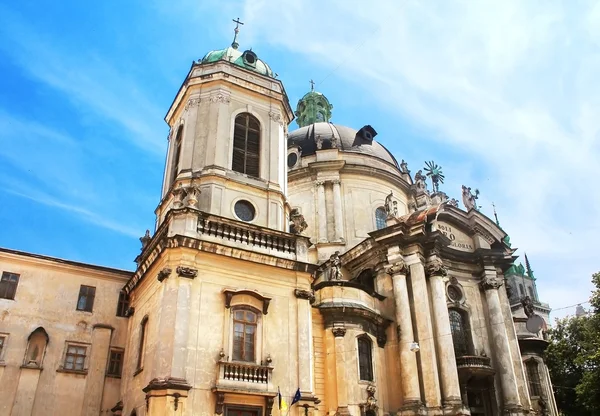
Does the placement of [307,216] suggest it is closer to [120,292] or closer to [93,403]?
[120,292]

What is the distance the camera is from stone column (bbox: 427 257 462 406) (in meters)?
23.4

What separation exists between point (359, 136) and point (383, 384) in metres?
18.8

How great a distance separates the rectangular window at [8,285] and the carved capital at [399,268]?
16.9 meters

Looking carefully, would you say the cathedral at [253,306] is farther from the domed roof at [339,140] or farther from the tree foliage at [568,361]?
the tree foliage at [568,361]

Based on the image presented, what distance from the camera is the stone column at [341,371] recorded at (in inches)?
845

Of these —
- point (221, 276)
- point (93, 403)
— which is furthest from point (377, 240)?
point (93, 403)

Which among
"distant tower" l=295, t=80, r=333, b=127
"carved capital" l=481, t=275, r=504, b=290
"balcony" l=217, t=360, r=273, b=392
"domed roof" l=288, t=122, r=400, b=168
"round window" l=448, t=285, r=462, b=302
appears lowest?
"balcony" l=217, t=360, r=273, b=392

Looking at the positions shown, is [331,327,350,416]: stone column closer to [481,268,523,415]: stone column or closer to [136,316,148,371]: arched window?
[136,316,148,371]: arched window

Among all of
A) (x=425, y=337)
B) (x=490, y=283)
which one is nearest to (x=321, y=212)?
(x=490, y=283)

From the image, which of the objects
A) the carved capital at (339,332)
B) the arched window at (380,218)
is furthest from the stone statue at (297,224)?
the arched window at (380,218)

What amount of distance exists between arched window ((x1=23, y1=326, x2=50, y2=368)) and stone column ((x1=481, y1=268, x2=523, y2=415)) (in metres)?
21.7

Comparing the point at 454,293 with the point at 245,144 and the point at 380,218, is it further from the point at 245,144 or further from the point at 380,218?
the point at 245,144

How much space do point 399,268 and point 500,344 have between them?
285 inches

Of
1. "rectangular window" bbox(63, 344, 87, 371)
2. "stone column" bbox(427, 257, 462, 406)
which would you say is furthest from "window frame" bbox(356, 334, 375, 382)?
"rectangular window" bbox(63, 344, 87, 371)
